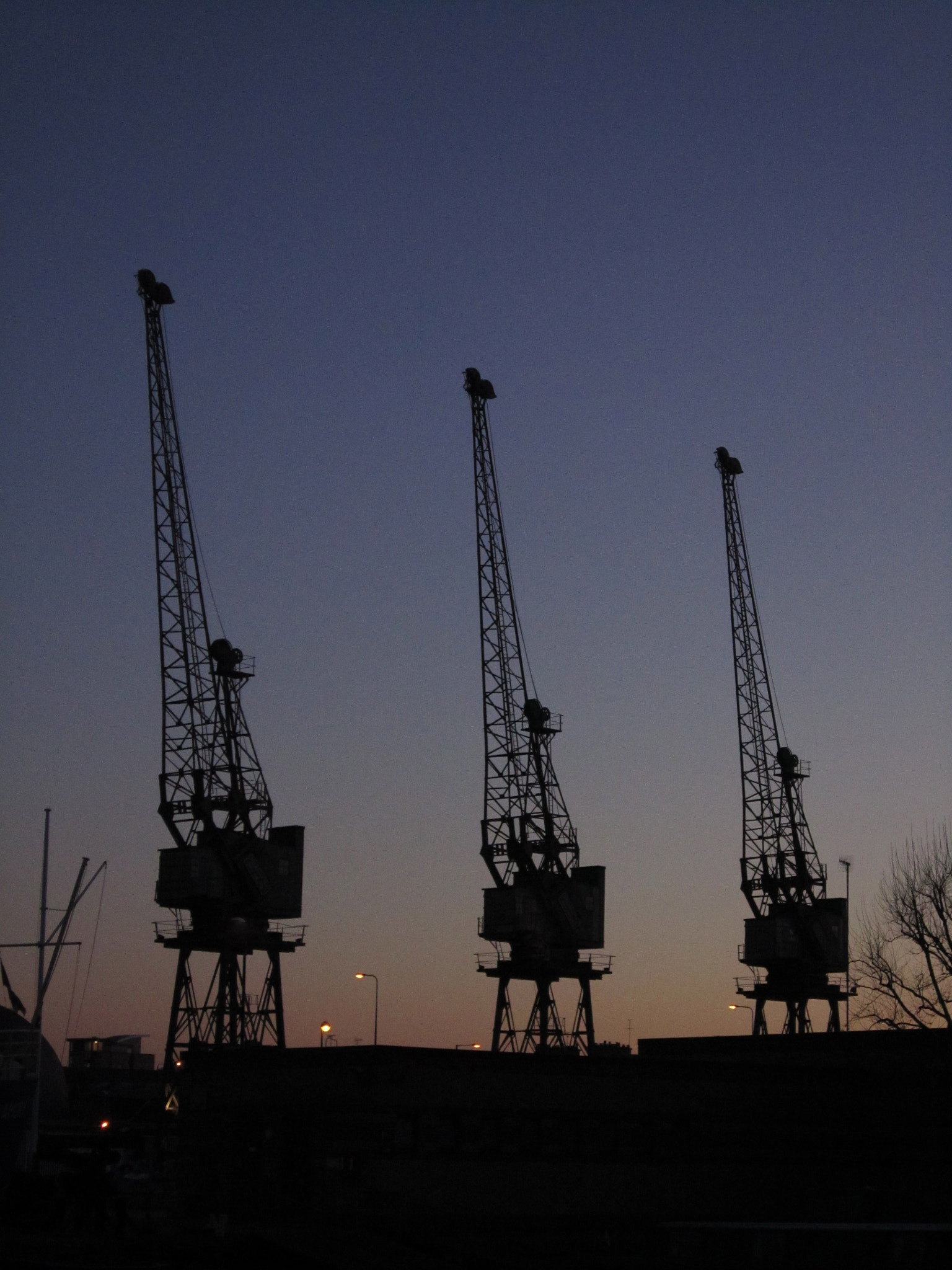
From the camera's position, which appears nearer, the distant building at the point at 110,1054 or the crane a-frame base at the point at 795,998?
the crane a-frame base at the point at 795,998

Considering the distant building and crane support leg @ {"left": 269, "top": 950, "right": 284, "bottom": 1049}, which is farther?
the distant building

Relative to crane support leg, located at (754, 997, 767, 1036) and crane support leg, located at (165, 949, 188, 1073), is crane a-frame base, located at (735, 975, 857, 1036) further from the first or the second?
crane support leg, located at (165, 949, 188, 1073)

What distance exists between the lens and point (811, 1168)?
215 feet

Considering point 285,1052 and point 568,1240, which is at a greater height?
point 285,1052

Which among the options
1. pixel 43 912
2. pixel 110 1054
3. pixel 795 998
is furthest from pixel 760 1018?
pixel 110 1054

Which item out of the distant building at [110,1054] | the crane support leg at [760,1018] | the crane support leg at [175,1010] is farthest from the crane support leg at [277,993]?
the distant building at [110,1054]

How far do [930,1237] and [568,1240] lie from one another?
1238 cm

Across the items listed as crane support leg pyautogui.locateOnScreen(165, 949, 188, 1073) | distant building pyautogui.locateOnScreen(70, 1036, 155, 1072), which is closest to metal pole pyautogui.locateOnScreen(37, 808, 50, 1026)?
crane support leg pyautogui.locateOnScreen(165, 949, 188, 1073)

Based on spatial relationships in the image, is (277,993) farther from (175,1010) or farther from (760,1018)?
(760,1018)

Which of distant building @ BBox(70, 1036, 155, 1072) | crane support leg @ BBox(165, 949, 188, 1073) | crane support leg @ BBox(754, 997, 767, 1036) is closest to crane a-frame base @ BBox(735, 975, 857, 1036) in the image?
crane support leg @ BBox(754, 997, 767, 1036)

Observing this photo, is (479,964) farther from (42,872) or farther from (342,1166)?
(342,1166)

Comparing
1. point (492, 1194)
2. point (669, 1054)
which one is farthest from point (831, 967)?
point (492, 1194)

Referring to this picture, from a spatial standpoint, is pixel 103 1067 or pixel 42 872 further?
pixel 103 1067

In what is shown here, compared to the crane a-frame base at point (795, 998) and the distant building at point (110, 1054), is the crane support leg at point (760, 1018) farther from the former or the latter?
the distant building at point (110, 1054)
